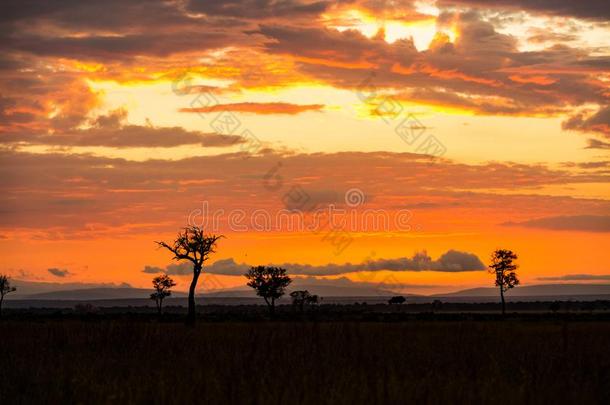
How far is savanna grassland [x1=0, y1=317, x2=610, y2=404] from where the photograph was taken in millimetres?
13297

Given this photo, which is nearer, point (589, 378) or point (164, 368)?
point (589, 378)

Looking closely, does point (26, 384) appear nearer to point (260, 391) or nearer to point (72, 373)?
point (72, 373)

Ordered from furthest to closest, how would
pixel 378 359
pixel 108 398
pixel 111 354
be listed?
1. pixel 111 354
2. pixel 378 359
3. pixel 108 398

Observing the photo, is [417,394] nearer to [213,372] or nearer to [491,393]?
[491,393]

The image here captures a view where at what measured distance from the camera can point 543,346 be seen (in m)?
20.3

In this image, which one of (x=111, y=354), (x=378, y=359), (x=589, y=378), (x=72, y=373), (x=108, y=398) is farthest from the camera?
(x=111, y=354)

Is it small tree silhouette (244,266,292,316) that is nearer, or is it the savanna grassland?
the savanna grassland

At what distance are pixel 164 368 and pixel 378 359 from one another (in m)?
4.57

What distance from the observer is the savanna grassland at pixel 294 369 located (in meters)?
13.3

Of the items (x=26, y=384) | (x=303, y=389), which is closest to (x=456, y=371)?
(x=303, y=389)

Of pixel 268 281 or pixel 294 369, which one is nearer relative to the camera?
pixel 294 369

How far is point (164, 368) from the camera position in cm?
1716

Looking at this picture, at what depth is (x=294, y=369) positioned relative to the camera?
1572 cm

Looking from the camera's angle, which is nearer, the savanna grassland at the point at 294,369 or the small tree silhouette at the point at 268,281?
the savanna grassland at the point at 294,369
